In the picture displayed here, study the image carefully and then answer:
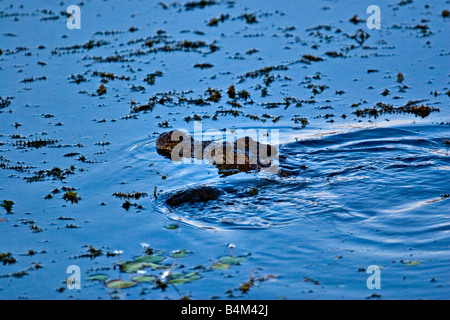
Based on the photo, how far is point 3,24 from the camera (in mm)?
19781

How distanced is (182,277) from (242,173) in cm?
350

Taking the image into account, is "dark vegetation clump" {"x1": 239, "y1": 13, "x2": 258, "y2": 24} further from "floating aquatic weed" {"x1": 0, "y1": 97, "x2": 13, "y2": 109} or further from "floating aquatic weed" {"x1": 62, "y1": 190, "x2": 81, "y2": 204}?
"floating aquatic weed" {"x1": 62, "y1": 190, "x2": 81, "y2": 204}

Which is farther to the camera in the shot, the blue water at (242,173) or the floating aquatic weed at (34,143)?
the floating aquatic weed at (34,143)

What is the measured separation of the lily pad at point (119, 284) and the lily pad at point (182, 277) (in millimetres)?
439

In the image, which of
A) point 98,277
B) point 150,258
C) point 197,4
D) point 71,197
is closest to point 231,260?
point 150,258

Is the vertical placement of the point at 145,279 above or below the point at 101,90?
below

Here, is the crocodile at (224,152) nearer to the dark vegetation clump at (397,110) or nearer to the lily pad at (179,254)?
the lily pad at (179,254)

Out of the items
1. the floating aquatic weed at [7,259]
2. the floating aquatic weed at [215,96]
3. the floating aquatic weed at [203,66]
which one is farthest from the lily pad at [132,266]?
the floating aquatic weed at [203,66]

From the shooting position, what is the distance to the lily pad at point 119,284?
6816 millimetres

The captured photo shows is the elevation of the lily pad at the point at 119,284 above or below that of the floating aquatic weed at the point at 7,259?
below

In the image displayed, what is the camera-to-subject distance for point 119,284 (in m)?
6.84

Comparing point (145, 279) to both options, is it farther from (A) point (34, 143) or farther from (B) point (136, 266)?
(A) point (34, 143)

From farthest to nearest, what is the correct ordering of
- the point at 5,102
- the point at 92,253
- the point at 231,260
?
the point at 5,102, the point at 92,253, the point at 231,260

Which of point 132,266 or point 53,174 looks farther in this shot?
point 53,174
